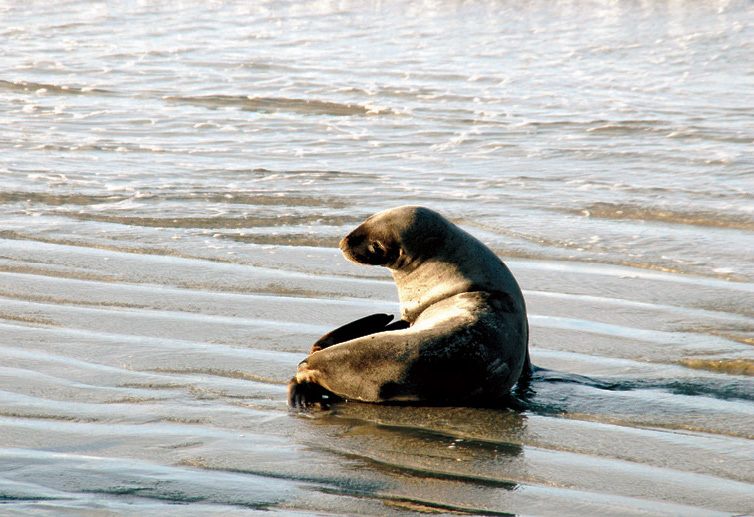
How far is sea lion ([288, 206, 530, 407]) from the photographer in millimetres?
4961

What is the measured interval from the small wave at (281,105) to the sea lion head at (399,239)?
6.96 meters

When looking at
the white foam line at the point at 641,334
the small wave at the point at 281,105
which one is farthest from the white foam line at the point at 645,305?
the small wave at the point at 281,105

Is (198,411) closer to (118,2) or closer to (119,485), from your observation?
(119,485)

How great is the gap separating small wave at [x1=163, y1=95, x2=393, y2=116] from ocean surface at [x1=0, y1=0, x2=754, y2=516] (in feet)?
0.18

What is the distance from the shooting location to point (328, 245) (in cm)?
768

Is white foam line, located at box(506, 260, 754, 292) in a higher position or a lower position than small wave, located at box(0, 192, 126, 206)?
lower

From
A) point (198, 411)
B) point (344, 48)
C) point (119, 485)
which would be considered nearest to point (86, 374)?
point (198, 411)

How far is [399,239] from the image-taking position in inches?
223

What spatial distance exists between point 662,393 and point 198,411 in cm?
192

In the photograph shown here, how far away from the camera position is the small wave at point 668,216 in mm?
8164

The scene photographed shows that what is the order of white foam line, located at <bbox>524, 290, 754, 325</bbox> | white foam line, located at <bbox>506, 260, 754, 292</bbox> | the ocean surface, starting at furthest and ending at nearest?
white foam line, located at <bbox>506, 260, 754, 292</bbox> < white foam line, located at <bbox>524, 290, 754, 325</bbox> < the ocean surface

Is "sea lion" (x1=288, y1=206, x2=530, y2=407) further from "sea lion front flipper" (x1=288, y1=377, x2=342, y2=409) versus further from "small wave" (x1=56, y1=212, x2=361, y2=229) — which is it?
"small wave" (x1=56, y1=212, x2=361, y2=229)

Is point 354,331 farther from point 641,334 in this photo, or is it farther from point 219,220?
point 219,220

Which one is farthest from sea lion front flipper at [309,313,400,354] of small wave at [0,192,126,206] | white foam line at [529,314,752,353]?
small wave at [0,192,126,206]
